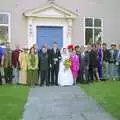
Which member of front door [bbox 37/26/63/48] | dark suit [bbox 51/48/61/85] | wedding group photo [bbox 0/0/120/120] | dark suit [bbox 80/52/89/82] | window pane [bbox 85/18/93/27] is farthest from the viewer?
window pane [bbox 85/18/93/27]

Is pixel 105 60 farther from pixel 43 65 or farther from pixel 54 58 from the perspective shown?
pixel 43 65

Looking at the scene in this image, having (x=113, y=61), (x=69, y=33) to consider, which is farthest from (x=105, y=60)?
(x=69, y=33)

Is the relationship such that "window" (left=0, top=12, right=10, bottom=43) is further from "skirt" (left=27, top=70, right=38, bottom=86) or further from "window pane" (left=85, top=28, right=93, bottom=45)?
"skirt" (left=27, top=70, right=38, bottom=86)

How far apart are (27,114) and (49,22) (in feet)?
43.6

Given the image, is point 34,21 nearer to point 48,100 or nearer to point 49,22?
point 49,22

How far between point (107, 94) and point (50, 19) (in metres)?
9.42

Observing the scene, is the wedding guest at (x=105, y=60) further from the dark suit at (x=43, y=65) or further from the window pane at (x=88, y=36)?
the window pane at (x=88, y=36)

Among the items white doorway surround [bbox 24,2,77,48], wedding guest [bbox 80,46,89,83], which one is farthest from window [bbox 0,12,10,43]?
wedding guest [bbox 80,46,89,83]

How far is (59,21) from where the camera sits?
27.9m

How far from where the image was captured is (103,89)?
2077 centimetres

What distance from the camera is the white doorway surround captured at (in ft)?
89.5

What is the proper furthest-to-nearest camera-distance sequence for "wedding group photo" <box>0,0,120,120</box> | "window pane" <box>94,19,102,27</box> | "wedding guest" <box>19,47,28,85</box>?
1. "window pane" <box>94,19,102,27</box>
2. "wedding guest" <box>19,47,28,85</box>
3. "wedding group photo" <box>0,0,120,120</box>

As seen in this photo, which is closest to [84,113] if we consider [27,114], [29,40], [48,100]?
[27,114]

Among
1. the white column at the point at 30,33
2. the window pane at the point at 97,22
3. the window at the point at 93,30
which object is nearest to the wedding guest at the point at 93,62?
the white column at the point at 30,33
